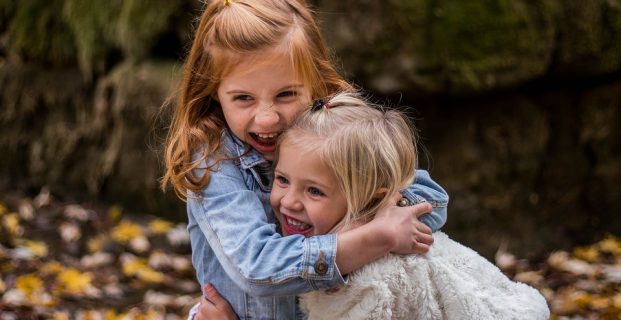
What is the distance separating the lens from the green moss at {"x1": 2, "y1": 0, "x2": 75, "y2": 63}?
5965mm

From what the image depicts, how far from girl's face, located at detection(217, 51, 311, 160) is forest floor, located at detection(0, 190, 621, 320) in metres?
2.34

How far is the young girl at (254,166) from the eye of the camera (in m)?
2.10

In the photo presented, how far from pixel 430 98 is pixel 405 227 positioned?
269 centimetres

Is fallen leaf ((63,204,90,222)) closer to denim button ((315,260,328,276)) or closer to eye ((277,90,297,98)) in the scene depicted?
eye ((277,90,297,98))

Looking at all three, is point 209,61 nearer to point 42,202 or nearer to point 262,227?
point 262,227

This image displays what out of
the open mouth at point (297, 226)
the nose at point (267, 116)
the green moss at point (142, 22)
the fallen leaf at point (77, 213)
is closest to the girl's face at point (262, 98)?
the nose at point (267, 116)

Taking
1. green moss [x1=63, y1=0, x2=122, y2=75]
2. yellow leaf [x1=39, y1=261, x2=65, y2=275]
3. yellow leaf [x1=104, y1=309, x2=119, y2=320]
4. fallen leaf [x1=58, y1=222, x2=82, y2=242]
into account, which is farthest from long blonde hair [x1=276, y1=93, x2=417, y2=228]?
green moss [x1=63, y1=0, x2=122, y2=75]

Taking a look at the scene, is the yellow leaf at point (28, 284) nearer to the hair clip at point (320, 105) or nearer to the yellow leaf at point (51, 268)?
the yellow leaf at point (51, 268)

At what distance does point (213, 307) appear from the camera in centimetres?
240

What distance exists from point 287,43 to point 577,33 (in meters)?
2.99

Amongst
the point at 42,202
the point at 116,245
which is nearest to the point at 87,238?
the point at 116,245

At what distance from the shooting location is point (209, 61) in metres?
2.34

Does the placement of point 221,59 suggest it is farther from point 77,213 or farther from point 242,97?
point 77,213

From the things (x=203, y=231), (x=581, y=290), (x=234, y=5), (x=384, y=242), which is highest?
(x=234, y=5)
